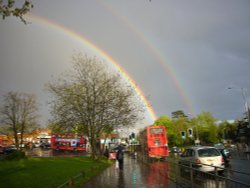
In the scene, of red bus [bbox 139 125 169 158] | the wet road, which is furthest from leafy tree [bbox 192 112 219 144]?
the wet road

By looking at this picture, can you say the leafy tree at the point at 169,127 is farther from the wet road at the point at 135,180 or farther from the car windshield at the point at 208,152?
the car windshield at the point at 208,152

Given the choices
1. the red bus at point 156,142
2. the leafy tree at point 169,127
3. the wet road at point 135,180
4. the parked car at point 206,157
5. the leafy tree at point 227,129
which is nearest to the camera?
the wet road at point 135,180

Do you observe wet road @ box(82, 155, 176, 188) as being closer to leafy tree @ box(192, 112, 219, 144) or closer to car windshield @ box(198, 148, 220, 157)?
Result: car windshield @ box(198, 148, 220, 157)

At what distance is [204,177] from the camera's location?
372 inches

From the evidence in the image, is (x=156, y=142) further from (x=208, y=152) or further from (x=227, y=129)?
(x=227, y=129)

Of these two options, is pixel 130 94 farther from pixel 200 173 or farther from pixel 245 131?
pixel 245 131

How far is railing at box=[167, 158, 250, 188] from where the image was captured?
22.9 ft

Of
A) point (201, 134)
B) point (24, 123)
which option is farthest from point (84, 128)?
point (201, 134)

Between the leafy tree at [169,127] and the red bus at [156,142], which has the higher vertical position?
the leafy tree at [169,127]

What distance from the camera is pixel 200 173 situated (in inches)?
→ 394

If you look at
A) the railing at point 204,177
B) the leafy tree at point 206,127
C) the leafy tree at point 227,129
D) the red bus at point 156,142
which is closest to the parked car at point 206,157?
the railing at point 204,177

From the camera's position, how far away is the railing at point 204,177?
697 cm

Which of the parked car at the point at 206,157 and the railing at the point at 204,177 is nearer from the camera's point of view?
the railing at the point at 204,177

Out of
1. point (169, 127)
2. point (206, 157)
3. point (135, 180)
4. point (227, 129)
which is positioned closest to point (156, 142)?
point (206, 157)
